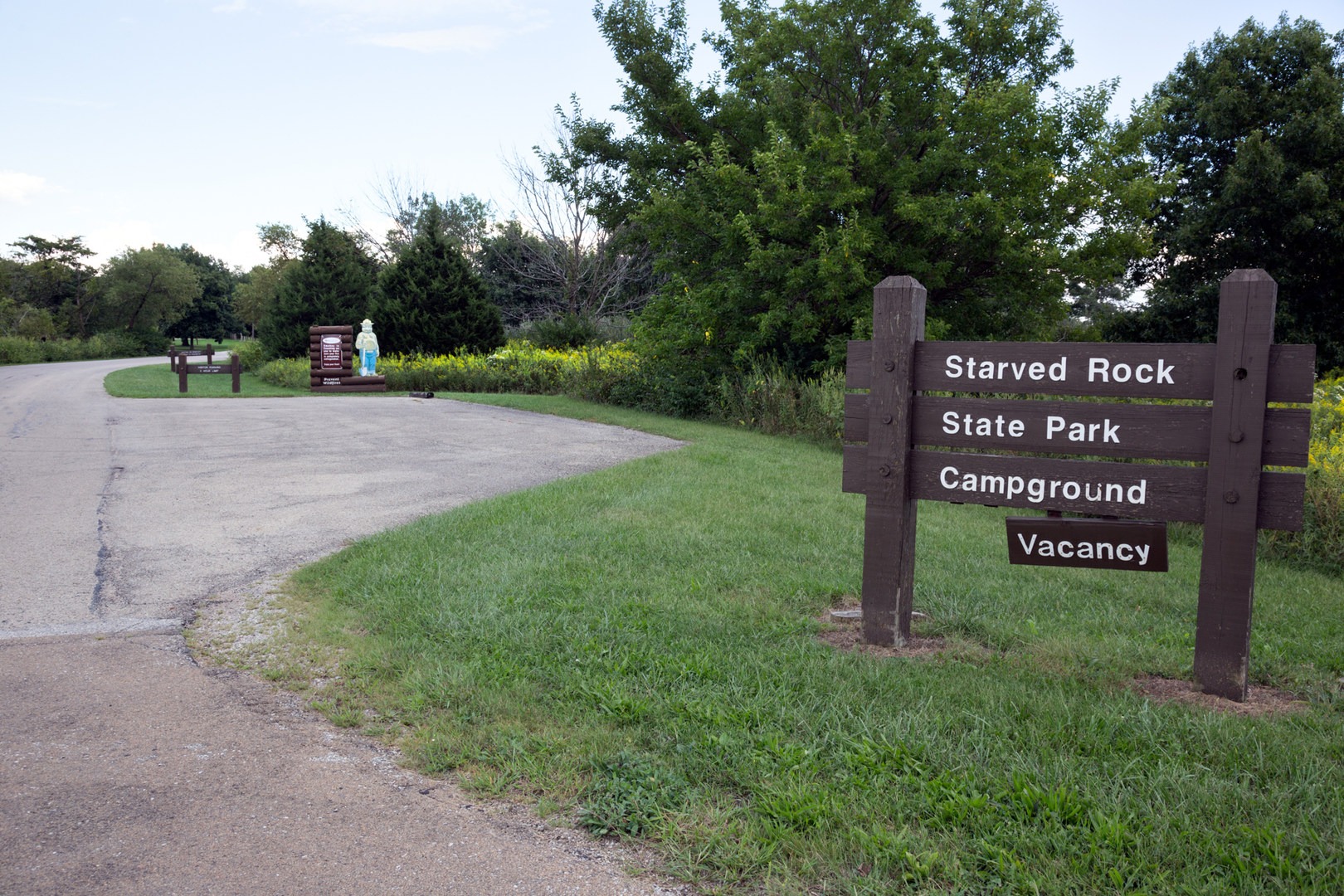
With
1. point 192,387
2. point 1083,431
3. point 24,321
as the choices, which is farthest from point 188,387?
point 24,321

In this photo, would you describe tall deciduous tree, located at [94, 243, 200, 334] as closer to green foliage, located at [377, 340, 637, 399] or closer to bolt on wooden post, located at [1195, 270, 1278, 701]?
green foliage, located at [377, 340, 637, 399]

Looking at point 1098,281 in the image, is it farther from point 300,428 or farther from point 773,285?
point 300,428

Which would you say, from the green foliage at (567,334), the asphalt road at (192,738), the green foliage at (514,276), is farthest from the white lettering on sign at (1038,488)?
the green foliage at (514,276)

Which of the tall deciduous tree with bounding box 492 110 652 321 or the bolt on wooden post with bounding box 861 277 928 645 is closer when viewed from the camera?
the bolt on wooden post with bounding box 861 277 928 645

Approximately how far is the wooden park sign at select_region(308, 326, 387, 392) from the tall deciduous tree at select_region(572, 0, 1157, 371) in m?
9.50

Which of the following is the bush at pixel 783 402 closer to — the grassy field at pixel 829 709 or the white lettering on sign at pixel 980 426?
the grassy field at pixel 829 709

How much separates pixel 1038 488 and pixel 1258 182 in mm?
28200

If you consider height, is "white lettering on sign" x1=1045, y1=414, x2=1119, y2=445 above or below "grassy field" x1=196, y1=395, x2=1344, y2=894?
above

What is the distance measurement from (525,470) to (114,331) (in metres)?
69.6

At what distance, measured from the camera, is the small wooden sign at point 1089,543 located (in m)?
4.20

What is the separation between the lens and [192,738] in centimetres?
358

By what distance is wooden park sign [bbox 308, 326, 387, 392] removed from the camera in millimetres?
24203

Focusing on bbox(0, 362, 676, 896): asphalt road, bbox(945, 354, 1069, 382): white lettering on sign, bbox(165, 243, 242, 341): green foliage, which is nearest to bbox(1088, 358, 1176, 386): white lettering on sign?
bbox(945, 354, 1069, 382): white lettering on sign

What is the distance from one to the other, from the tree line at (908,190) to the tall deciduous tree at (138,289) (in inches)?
1909
